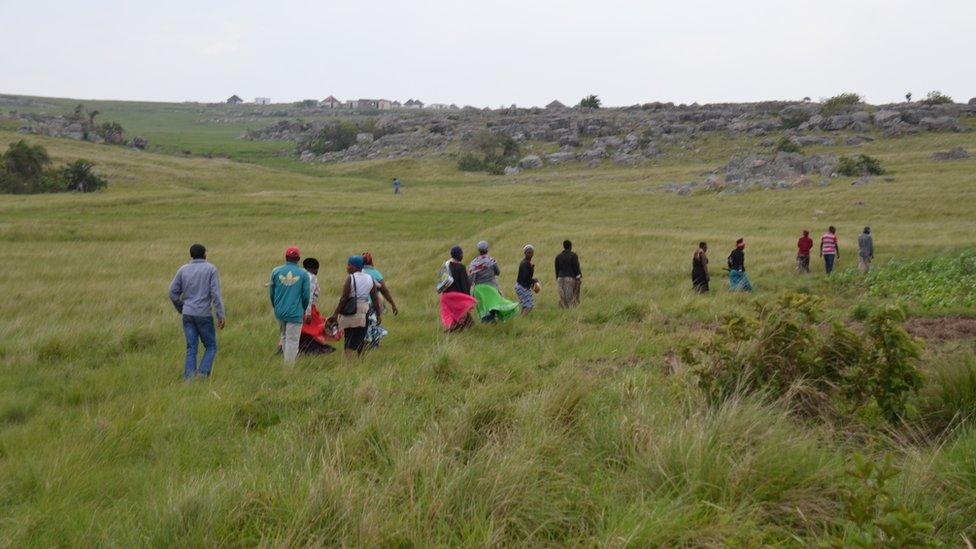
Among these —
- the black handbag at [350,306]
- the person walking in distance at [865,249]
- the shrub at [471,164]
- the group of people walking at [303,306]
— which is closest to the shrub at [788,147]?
the shrub at [471,164]

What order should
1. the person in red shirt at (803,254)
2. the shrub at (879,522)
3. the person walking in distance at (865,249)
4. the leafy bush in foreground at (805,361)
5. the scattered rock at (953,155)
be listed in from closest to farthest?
the shrub at (879,522)
the leafy bush in foreground at (805,361)
the person walking in distance at (865,249)
the person in red shirt at (803,254)
the scattered rock at (953,155)

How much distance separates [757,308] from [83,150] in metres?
72.4

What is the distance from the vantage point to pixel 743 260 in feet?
57.9

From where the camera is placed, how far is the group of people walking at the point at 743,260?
16.8m

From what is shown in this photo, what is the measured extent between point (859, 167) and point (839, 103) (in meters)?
58.3

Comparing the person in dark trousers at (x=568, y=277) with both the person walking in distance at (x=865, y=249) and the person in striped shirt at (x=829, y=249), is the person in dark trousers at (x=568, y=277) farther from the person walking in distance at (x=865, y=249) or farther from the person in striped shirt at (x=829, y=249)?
the person walking in distance at (x=865, y=249)

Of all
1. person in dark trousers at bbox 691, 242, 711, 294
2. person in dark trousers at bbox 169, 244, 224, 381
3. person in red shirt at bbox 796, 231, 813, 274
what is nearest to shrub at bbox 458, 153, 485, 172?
person in red shirt at bbox 796, 231, 813, 274

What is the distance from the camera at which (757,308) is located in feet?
20.1

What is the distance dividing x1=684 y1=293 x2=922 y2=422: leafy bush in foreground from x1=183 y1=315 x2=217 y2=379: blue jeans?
5.96 metres

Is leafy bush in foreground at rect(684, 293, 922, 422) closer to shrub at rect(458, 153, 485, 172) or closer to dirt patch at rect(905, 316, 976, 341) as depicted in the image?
dirt patch at rect(905, 316, 976, 341)

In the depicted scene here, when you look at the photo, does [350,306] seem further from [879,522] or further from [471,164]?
[471,164]

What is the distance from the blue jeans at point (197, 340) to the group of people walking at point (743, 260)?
1135 centimetres

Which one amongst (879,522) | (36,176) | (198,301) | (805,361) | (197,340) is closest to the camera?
(879,522)

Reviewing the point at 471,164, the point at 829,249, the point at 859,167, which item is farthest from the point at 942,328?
the point at 471,164
